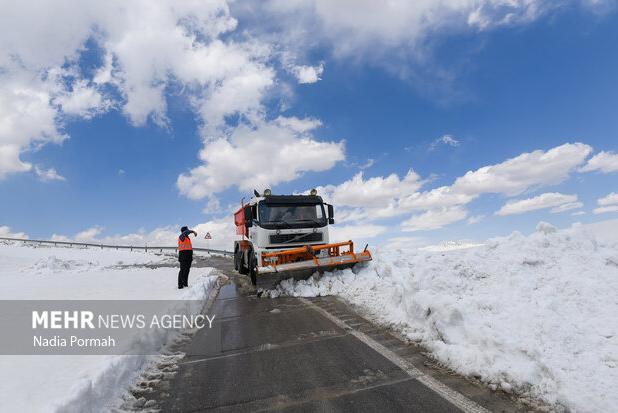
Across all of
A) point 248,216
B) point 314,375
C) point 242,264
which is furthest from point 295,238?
point 314,375

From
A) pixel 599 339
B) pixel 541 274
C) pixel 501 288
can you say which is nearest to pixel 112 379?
pixel 599 339

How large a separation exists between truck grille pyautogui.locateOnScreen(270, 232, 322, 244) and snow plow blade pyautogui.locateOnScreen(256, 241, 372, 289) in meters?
0.52

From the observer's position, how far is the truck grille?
1144cm

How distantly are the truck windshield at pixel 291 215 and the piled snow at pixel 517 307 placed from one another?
6.75ft

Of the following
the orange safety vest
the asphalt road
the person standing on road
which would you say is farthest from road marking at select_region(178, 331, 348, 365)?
the orange safety vest

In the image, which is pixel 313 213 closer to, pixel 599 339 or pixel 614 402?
pixel 599 339

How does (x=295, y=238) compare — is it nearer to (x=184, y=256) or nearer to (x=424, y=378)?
(x=184, y=256)

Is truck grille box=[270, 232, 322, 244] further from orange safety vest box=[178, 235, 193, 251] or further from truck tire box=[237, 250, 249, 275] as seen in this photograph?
truck tire box=[237, 250, 249, 275]

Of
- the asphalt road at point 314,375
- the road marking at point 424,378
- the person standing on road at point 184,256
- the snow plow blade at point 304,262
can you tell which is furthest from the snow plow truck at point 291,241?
the road marking at point 424,378

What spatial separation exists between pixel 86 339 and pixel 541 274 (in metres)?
8.15

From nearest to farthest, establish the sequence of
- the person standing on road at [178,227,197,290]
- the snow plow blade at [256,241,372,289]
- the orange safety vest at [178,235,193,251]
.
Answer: the snow plow blade at [256,241,372,289] → the person standing on road at [178,227,197,290] → the orange safety vest at [178,235,193,251]

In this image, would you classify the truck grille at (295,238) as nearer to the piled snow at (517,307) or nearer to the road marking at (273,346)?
the piled snow at (517,307)

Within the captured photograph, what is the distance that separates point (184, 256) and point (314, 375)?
7.70 meters

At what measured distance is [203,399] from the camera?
4051 mm
